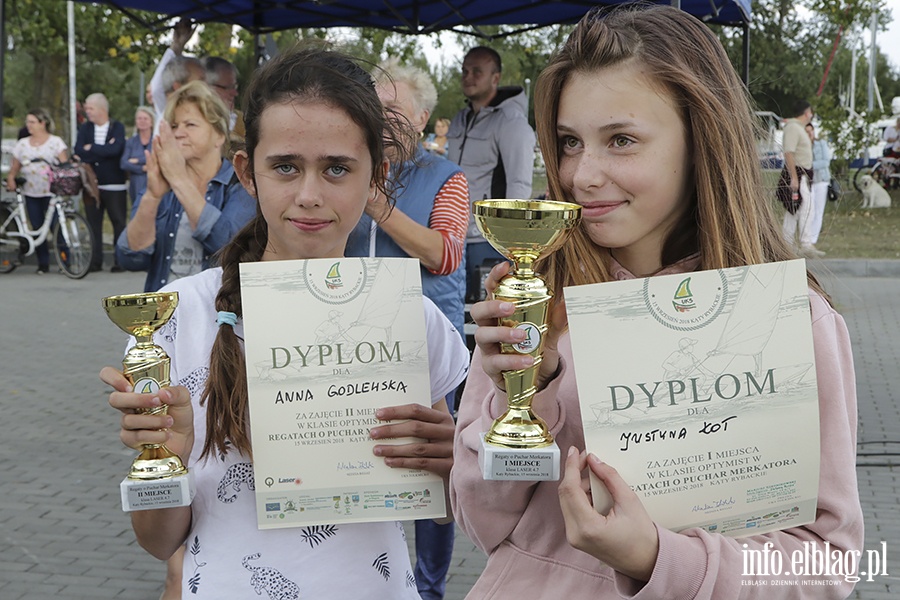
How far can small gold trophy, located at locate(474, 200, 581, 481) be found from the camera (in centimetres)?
152

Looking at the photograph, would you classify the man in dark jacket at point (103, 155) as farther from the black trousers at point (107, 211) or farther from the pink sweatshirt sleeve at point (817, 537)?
the pink sweatshirt sleeve at point (817, 537)

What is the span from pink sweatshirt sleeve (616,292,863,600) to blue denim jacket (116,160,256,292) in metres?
2.64

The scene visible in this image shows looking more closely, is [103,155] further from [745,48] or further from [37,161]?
[745,48]

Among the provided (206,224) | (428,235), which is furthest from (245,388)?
(206,224)

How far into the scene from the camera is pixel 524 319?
5.08ft

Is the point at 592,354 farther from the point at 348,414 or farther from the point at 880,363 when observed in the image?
the point at 880,363

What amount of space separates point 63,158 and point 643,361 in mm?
13012

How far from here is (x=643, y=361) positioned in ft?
5.16

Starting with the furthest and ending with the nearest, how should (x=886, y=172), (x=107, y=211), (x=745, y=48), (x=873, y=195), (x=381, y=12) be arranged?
1. (x=886, y=172)
2. (x=873, y=195)
3. (x=107, y=211)
4. (x=745, y=48)
5. (x=381, y=12)

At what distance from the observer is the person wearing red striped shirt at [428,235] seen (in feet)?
12.2

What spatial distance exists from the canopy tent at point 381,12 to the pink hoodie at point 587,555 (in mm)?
6188

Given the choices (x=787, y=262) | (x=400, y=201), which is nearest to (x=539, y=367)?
(x=787, y=262)
